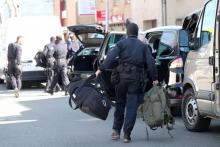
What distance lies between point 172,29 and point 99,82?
2.70 metres

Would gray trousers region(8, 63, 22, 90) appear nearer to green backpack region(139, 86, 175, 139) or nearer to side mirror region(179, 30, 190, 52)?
side mirror region(179, 30, 190, 52)

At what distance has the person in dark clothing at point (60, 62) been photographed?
60.7 feet

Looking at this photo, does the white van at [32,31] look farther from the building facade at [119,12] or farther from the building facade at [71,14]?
the building facade at [71,14]

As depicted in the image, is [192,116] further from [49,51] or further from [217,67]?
[49,51]

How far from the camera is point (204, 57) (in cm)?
952

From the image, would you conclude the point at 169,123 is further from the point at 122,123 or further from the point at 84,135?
the point at 84,135

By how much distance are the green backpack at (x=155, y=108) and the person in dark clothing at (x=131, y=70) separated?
127 mm

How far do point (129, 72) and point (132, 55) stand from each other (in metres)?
0.26

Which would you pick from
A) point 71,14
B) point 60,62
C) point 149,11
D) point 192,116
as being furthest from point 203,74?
point 71,14

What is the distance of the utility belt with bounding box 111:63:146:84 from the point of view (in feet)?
30.7

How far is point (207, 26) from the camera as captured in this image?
9.71 m

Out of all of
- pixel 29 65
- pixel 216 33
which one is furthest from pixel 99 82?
pixel 29 65

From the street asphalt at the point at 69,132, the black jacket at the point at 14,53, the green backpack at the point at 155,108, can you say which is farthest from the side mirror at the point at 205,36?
the black jacket at the point at 14,53

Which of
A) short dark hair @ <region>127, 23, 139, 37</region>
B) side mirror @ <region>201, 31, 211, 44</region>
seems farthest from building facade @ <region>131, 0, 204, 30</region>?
short dark hair @ <region>127, 23, 139, 37</region>
